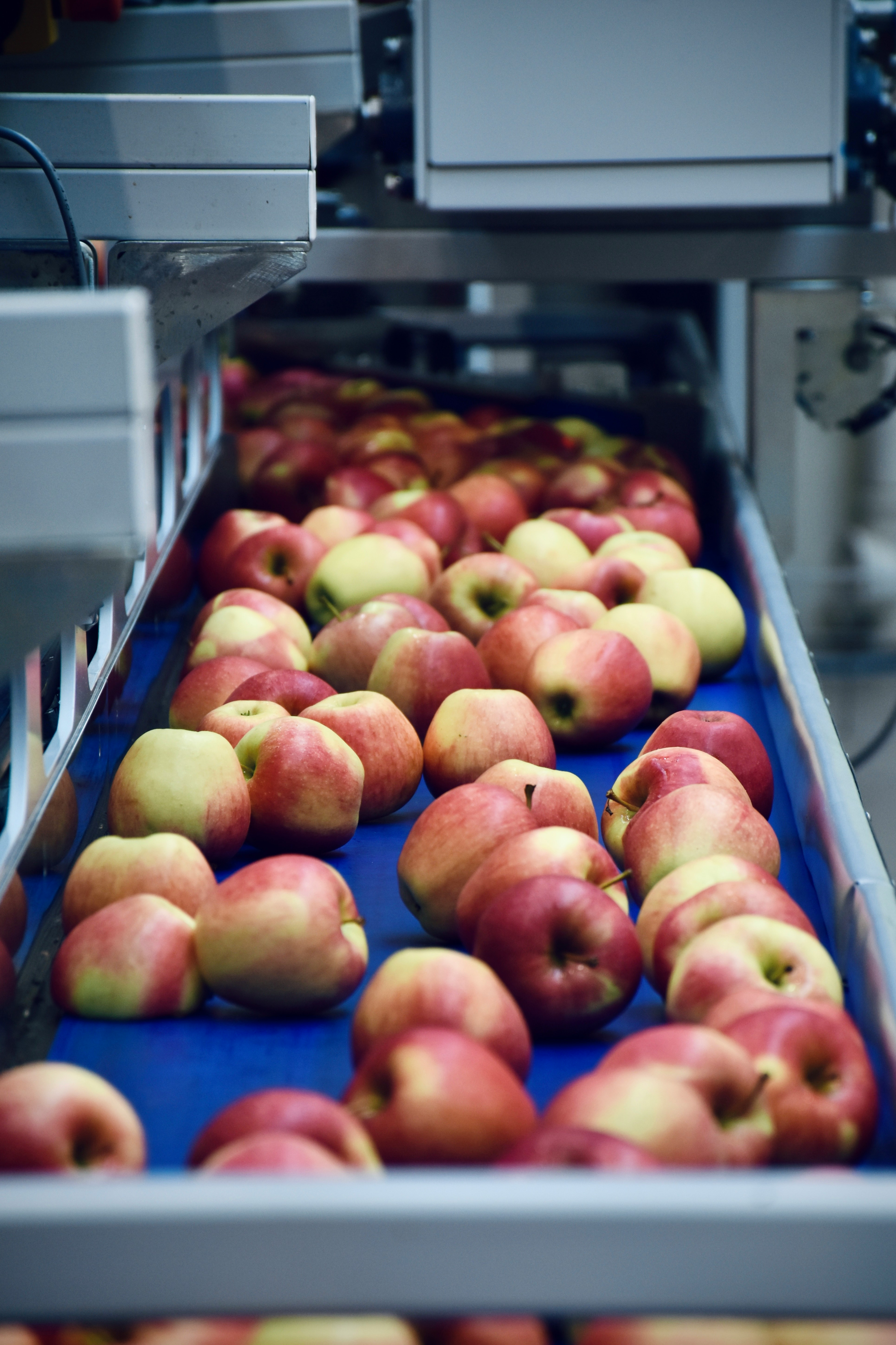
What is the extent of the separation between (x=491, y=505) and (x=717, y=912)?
110 centimetres

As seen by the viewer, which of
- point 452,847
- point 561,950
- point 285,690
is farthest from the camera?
point 285,690

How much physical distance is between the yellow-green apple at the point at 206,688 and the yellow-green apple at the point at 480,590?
285 millimetres

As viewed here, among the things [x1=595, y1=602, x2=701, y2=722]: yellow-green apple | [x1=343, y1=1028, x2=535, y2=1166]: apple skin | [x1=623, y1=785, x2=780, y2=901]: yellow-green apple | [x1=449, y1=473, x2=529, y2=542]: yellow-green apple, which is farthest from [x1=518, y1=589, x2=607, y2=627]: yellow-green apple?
[x1=343, y1=1028, x2=535, y2=1166]: apple skin

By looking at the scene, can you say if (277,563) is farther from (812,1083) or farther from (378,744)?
(812,1083)

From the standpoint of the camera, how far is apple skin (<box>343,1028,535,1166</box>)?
2.13 ft

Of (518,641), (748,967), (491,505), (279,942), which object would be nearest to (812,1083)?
(748,967)

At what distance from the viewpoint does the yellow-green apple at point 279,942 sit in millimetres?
844

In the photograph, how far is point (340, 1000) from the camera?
2.88 ft

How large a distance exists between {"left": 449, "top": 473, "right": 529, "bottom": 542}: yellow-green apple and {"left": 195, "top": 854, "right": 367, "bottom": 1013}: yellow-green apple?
1.04m

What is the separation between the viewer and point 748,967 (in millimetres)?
801

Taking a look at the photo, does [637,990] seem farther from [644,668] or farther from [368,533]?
[368,533]

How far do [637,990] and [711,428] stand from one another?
1.59 m

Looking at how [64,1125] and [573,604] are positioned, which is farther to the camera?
[573,604]

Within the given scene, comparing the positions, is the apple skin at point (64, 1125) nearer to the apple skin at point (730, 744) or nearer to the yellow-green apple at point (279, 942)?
the yellow-green apple at point (279, 942)
